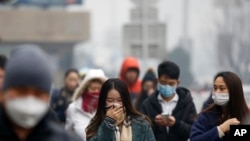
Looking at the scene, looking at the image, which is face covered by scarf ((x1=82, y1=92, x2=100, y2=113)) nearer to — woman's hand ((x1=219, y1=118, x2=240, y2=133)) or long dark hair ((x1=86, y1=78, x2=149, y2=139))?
long dark hair ((x1=86, y1=78, x2=149, y2=139))

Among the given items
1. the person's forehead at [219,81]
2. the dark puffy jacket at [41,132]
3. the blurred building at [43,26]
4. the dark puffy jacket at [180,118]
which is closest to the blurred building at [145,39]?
the dark puffy jacket at [180,118]

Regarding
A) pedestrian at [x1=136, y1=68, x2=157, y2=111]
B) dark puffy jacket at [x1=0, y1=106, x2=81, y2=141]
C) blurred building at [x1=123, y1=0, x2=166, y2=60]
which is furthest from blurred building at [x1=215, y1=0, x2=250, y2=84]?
dark puffy jacket at [x1=0, y1=106, x2=81, y2=141]

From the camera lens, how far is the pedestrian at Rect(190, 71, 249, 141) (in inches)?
311

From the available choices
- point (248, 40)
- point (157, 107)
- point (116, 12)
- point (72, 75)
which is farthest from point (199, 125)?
point (116, 12)

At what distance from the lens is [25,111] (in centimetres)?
418

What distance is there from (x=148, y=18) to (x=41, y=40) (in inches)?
2078

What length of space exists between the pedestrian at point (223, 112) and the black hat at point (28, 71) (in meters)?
3.73

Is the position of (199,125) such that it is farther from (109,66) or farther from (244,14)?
(109,66)

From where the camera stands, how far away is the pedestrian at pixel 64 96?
43.9 ft

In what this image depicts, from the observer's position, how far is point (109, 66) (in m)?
82.9

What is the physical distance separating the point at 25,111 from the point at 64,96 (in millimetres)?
9841

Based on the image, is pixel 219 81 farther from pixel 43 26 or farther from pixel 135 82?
pixel 43 26

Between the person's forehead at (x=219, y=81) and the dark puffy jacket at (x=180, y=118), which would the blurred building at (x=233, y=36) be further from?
the person's forehead at (x=219, y=81)

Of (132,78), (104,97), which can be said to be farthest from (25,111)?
(132,78)
